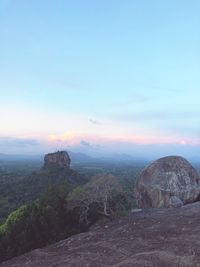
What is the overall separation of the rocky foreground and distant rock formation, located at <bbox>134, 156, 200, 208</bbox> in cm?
453

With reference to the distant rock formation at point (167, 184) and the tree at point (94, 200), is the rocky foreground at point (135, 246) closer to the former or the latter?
the tree at point (94, 200)

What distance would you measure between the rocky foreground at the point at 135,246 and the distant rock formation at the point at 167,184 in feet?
14.8

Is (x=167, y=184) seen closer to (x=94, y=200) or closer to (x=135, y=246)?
(x=94, y=200)

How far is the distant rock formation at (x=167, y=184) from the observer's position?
24.1 meters

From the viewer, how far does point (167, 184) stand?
955 inches

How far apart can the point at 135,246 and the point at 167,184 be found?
1020 centimetres

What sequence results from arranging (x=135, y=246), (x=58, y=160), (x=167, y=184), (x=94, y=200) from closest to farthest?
(x=135, y=246)
(x=94, y=200)
(x=167, y=184)
(x=58, y=160)

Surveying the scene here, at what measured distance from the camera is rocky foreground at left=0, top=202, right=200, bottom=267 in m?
12.8

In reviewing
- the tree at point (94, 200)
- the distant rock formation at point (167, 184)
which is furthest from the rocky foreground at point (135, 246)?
the distant rock formation at point (167, 184)

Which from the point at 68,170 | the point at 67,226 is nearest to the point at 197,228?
the point at 67,226

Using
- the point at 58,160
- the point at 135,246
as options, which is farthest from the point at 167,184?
the point at 58,160

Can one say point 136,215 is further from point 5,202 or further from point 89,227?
point 5,202

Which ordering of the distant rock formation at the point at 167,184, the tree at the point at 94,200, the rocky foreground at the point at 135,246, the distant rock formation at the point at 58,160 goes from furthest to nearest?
the distant rock formation at the point at 58,160 → the distant rock formation at the point at 167,184 → the tree at the point at 94,200 → the rocky foreground at the point at 135,246

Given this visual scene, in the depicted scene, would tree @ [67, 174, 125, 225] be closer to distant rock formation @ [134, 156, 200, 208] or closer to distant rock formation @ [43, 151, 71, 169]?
distant rock formation @ [134, 156, 200, 208]
